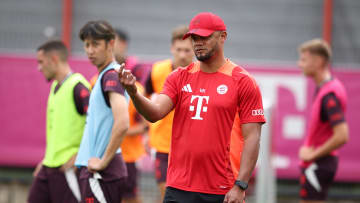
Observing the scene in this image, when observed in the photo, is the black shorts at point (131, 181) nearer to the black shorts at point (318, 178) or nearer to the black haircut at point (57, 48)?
the black haircut at point (57, 48)

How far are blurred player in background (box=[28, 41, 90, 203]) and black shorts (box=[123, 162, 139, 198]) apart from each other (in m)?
1.66

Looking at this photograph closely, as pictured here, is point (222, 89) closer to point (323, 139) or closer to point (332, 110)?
point (332, 110)

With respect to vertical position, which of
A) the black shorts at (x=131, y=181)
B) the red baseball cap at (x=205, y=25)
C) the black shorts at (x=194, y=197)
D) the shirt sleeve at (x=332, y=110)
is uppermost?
the red baseball cap at (x=205, y=25)

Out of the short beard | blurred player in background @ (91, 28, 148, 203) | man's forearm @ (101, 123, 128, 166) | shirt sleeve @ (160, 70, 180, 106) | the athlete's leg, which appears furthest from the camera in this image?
blurred player in background @ (91, 28, 148, 203)

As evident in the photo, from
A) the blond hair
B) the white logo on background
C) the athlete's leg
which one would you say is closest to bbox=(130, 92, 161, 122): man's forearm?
the white logo on background

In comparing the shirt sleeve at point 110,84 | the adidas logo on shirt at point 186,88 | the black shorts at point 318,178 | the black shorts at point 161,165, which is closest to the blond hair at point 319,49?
the black shorts at point 318,178

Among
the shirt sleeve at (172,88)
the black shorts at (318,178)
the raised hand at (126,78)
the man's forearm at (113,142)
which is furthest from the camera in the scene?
the black shorts at (318,178)

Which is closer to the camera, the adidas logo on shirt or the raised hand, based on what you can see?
the raised hand

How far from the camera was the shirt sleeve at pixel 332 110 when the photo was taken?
7.25 metres

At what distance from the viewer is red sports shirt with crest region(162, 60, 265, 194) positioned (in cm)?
458

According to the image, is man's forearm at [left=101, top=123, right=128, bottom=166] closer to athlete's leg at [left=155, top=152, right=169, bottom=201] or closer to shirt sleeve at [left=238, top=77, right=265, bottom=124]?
shirt sleeve at [left=238, top=77, right=265, bottom=124]

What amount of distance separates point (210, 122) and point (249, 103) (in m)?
0.33

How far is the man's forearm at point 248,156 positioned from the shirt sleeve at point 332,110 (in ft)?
9.75

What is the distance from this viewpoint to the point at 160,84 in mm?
7379
